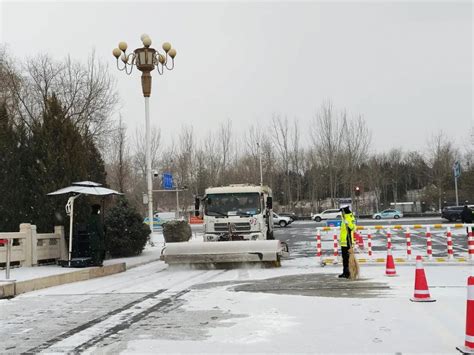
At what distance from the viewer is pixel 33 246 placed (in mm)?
16938

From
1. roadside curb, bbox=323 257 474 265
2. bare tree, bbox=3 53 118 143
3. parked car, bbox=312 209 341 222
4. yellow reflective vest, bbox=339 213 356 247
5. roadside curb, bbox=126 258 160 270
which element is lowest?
roadside curb, bbox=126 258 160 270

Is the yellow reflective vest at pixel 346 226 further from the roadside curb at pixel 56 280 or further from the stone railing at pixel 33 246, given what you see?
the stone railing at pixel 33 246

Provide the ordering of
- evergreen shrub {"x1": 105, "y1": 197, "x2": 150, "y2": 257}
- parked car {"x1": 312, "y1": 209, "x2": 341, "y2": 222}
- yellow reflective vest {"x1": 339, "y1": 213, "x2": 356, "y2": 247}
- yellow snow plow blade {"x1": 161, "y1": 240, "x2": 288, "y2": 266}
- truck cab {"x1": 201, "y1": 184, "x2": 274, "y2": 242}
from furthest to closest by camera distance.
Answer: parked car {"x1": 312, "y1": 209, "x2": 341, "y2": 222} → evergreen shrub {"x1": 105, "y1": 197, "x2": 150, "y2": 257} → truck cab {"x1": 201, "y1": 184, "x2": 274, "y2": 242} → yellow snow plow blade {"x1": 161, "y1": 240, "x2": 288, "y2": 266} → yellow reflective vest {"x1": 339, "y1": 213, "x2": 356, "y2": 247}

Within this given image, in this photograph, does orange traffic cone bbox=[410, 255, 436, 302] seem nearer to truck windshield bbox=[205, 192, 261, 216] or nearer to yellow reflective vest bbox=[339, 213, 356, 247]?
yellow reflective vest bbox=[339, 213, 356, 247]

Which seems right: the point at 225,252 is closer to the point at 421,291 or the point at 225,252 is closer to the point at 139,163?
the point at 421,291

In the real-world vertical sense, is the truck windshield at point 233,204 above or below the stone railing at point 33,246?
above

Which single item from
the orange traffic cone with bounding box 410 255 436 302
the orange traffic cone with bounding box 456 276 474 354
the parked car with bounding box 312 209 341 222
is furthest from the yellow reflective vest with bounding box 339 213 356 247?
the parked car with bounding box 312 209 341 222

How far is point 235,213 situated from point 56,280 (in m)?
6.45

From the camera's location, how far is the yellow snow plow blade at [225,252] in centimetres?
1606

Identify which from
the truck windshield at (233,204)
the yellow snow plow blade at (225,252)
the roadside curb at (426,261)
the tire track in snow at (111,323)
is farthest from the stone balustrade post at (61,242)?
the roadside curb at (426,261)

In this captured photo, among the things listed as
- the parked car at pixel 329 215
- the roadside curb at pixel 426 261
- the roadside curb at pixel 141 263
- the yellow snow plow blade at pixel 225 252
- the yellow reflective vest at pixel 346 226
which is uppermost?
the parked car at pixel 329 215

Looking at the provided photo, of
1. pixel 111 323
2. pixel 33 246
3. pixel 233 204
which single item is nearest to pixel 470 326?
pixel 111 323

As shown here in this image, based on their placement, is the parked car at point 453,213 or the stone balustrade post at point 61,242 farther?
the parked car at point 453,213

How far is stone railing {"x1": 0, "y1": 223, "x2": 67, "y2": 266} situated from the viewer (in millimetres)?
16289
